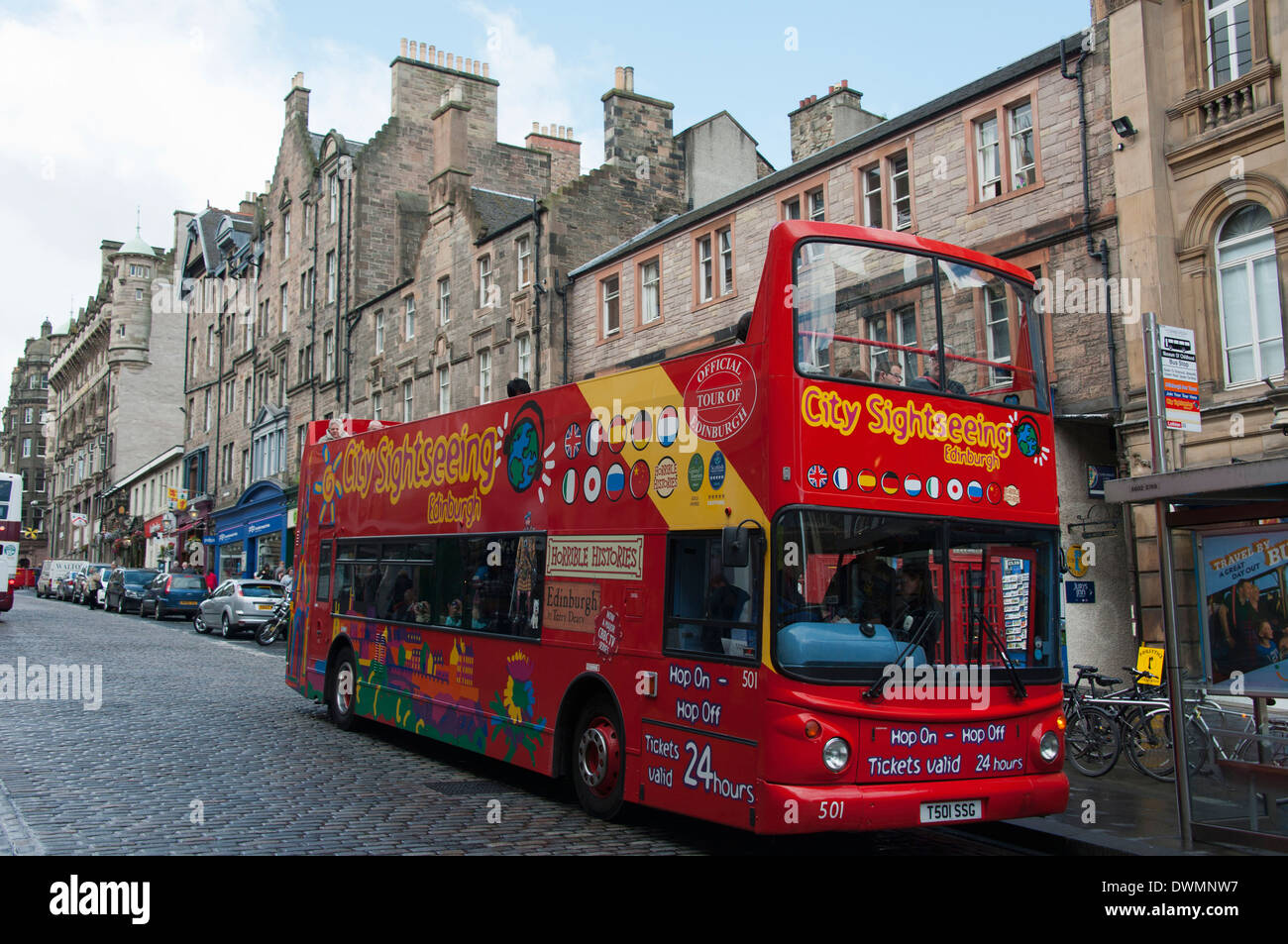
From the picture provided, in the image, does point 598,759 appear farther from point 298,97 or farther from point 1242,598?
point 298,97

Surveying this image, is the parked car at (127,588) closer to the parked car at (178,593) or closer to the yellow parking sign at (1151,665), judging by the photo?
the parked car at (178,593)

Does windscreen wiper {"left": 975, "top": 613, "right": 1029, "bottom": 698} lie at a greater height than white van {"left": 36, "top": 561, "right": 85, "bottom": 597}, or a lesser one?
lesser

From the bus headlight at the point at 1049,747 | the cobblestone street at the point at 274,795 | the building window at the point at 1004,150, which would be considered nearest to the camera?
the cobblestone street at the point at 274,795

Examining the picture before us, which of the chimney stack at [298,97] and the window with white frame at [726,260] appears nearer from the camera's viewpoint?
the window with white frame at [726,260]

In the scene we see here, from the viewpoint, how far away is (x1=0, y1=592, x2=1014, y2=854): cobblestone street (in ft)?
26.1

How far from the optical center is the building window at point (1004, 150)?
1820 centimetres

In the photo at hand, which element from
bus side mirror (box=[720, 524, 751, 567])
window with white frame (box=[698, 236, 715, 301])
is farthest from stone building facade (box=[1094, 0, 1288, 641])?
window with white frame (box=[698, 236, 715, 301])

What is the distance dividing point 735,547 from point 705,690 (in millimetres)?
1159

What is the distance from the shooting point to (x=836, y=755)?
23.8 feet

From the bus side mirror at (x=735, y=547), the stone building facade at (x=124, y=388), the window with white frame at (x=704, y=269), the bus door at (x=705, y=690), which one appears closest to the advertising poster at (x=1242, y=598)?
the bus door at (x=705, y=690)

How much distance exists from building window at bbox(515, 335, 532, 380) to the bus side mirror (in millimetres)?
23206

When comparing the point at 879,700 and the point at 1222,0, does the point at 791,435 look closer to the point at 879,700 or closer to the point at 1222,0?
the point at 879,700

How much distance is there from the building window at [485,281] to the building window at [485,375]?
54.1 inches

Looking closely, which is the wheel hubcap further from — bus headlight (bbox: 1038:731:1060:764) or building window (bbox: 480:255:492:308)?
building window (bbox: 480:255:492:308)
